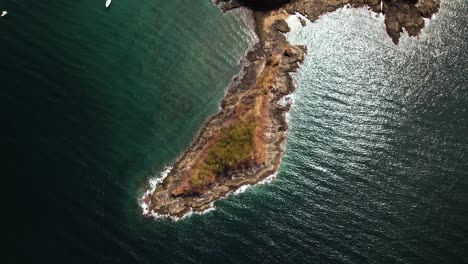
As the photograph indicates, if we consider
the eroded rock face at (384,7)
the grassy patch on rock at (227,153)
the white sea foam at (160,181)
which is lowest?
the white sea foam at (160,181)

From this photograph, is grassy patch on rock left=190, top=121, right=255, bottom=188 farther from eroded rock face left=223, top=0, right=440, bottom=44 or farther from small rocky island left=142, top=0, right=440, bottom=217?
eroded rock face left=223, top=0, right=440, bottom=44

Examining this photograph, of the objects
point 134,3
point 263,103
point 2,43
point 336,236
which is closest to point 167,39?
point 134,3

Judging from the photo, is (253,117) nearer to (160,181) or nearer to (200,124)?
(200,124)

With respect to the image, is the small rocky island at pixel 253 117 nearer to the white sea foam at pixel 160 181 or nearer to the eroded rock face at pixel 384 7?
the eroded rock face at pixel 384 7

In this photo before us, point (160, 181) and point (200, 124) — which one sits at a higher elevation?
point (200, 124)

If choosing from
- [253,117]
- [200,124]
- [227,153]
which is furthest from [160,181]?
[253,117]

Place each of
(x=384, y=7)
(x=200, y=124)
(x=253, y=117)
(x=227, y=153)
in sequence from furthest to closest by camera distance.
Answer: (x=384, y=7) → (x=200, y=124) → (x=253, y=117) → (x=227, y=153)

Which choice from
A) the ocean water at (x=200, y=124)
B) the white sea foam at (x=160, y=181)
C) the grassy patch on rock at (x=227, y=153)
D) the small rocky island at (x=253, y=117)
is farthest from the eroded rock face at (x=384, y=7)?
the white sea foam at (x=160, y=181)
